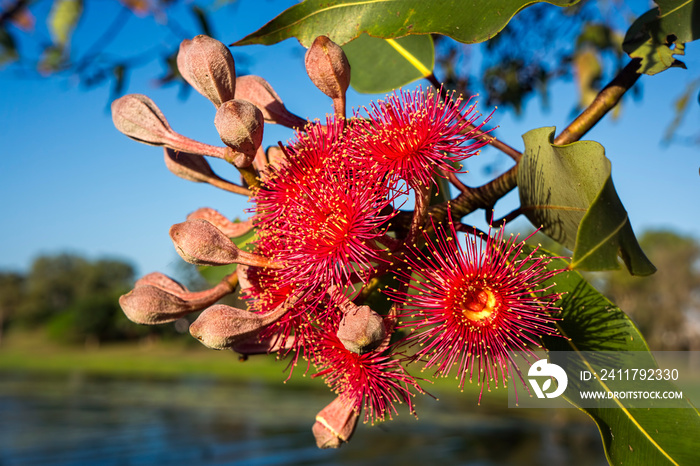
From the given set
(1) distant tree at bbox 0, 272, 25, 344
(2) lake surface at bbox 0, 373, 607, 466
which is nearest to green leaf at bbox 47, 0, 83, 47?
(2) lake surface at bbox 0, 373, 607, 466

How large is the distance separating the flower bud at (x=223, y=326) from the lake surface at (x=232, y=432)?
9101mm

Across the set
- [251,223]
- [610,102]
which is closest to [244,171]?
[251,223]

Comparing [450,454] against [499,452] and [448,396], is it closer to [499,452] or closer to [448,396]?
[499,452]

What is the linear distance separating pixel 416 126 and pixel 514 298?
0.29 m

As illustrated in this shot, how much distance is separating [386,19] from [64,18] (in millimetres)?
2162

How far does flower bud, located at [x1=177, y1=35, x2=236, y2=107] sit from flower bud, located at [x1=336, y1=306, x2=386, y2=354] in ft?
1.16

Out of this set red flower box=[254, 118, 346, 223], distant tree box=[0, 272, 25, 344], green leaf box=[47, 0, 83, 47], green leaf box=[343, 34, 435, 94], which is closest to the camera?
red flower box=[254, 118, 346, 223]

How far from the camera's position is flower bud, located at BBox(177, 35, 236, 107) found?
2.28ft

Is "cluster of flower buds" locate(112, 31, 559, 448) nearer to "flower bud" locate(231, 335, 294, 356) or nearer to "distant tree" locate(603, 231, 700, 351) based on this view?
"flower bud" locate(231, 335, 294, 356)

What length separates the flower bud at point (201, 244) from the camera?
0.65m

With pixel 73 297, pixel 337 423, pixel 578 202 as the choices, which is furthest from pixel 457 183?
pixel 73 297

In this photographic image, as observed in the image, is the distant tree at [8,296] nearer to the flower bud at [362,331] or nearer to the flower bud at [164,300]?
the flower bud at [164,300]

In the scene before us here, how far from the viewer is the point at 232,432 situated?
14547mm
